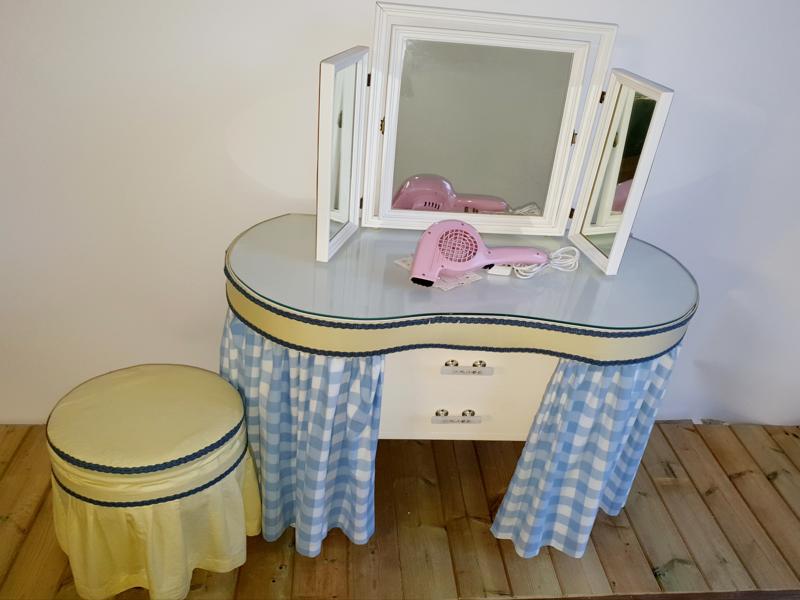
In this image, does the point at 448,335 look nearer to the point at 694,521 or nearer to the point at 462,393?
the point at 462,393

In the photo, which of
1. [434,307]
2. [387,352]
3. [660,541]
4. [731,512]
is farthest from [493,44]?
[731,512]

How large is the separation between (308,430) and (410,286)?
1.27 ft

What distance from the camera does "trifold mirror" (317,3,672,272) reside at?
1484 millimetres

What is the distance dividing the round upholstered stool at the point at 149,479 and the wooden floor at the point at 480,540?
0.55 feet

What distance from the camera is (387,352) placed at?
1389 millimetres

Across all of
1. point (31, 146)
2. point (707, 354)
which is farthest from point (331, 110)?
point (707, 354)

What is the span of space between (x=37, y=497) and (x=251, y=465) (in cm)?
68

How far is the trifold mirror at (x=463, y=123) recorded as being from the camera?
58.4 inches

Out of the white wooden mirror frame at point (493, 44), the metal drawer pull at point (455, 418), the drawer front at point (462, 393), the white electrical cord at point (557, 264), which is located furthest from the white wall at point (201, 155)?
the metal drawer pull at point (455, 418)

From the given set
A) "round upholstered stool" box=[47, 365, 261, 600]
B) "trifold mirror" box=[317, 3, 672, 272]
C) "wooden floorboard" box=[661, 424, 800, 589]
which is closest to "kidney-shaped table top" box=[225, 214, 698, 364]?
"trifold mirror" box=[317, 3, 672, 272]

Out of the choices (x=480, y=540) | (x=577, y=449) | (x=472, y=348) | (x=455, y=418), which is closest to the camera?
(x=472, y=348)

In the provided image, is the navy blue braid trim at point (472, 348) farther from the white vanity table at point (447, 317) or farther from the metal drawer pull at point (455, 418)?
the metal drawer pull at point (455, 418)

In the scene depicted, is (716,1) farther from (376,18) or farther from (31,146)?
(31,146)

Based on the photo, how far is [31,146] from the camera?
1639 millimetres
